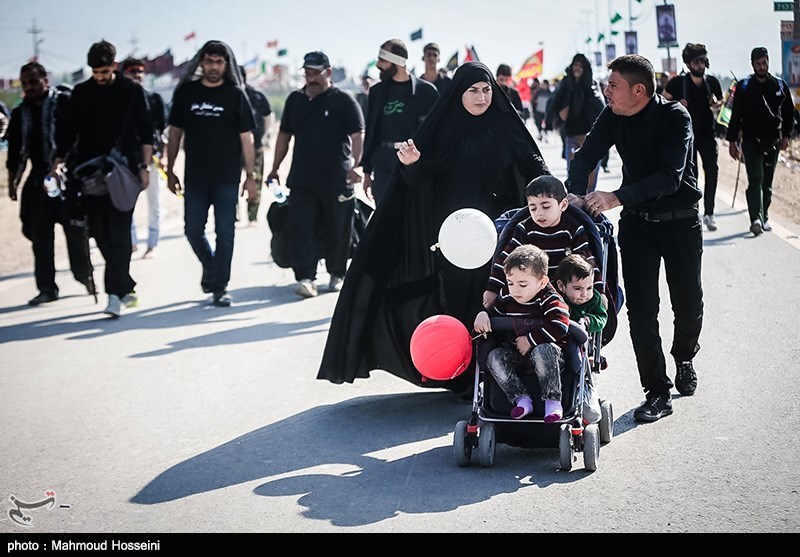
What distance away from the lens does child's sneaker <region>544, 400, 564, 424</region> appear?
18.7 ft

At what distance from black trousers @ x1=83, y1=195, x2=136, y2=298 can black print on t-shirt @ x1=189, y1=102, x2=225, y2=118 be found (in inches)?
41.9

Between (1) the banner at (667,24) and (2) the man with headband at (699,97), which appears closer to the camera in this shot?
(2) the man with headband at (699,97)

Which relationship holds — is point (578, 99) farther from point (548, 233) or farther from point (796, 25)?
point (548, 233)

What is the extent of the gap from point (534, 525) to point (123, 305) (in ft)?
22.5

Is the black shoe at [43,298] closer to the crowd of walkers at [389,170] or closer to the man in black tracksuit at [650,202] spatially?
the crowd of walkers at [389,170]

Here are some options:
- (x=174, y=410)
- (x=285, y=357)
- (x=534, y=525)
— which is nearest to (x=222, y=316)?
(x=285, y=357)

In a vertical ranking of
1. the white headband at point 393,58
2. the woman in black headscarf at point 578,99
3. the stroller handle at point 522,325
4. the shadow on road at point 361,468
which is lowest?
the shadow on road at point 361,468

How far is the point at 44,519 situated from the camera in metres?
5.40

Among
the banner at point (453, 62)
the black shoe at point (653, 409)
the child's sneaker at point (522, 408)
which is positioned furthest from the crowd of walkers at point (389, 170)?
the banner at point (453, 62)

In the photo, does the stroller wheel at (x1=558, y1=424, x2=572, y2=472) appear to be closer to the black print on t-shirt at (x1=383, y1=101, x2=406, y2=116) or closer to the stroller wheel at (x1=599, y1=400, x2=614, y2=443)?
the stroller wheel at (x1=599, y1=400, x2=614, y2=443)

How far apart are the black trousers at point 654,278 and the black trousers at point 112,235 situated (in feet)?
17.3

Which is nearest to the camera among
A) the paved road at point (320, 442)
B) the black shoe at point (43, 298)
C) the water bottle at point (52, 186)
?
the paved road at point (320, 442)

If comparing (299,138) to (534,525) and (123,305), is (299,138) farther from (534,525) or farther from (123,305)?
(534,525)

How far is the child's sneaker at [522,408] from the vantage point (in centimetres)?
575
